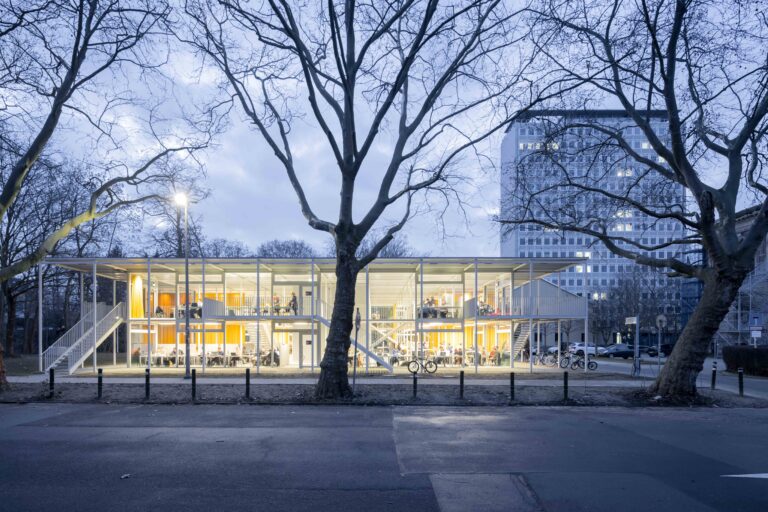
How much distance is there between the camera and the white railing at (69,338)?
25.9m

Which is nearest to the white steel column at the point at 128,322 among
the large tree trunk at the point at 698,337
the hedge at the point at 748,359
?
the large tree trunk at the point at 698,337

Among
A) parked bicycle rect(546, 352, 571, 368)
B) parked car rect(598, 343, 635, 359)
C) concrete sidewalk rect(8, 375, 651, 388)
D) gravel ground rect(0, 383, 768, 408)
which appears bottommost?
parked car rect(598, 343, 635, 359)

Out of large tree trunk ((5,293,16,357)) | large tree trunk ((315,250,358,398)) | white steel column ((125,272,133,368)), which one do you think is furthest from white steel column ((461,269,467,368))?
large tree trunk ((5,293,16,357))

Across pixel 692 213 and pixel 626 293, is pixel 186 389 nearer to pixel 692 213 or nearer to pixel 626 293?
pixel 692 213

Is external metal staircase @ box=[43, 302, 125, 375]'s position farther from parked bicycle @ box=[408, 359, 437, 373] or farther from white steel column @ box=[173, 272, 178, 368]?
parked bicycle @ box=[408, 359, 437, 373]

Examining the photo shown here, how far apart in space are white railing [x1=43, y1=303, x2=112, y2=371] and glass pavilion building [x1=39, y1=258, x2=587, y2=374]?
0.17ft

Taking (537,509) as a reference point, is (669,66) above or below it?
above

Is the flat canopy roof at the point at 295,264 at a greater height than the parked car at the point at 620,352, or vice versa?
the flat canopy roof at the point at 295,264

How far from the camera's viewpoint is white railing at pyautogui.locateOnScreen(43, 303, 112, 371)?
1018 inches

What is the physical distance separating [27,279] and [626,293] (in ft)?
186

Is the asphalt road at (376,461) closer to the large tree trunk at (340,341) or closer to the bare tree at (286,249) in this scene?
the large tree trunk at (340,341)

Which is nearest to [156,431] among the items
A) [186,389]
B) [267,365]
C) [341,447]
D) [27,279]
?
[341,447]

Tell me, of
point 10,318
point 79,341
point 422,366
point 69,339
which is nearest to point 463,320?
point 422,366

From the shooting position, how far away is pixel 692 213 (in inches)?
701
